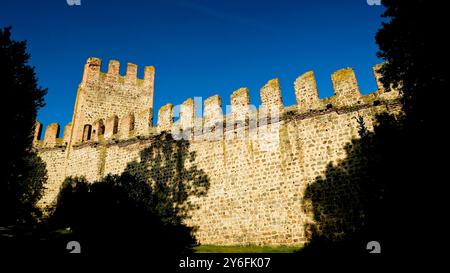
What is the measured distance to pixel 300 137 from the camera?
10.3 metres

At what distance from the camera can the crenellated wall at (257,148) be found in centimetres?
962

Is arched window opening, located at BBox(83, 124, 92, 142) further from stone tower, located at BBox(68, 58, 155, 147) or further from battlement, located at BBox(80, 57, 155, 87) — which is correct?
battlement, located at BBox(80, 57, 155, 87)

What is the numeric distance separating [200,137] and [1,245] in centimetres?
763

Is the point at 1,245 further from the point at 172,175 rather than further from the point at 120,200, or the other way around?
the point at 172,175

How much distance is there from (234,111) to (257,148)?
191 centimetres

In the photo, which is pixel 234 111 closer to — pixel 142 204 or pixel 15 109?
pixel 142 204

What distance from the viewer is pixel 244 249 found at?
9453 millimetres

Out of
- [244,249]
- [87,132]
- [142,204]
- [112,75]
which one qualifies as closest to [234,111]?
[244,249]

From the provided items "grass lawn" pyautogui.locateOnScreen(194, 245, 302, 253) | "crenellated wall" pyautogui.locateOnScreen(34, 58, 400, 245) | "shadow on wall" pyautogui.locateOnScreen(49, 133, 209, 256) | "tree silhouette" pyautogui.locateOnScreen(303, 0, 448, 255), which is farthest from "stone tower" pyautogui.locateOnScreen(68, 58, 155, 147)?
"tree silhouette" pyautogui.locateOnScreen(303, 0, 448, 255)

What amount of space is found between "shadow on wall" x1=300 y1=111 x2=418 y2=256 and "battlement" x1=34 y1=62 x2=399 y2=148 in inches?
46.0

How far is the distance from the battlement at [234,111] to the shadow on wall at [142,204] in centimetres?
113

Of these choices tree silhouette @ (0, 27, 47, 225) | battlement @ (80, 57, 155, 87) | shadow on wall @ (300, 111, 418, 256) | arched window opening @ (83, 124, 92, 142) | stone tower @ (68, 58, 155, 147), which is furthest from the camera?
battlement @ (80, 57, 155, 87)

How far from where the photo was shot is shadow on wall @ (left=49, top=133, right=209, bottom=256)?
428 inches
